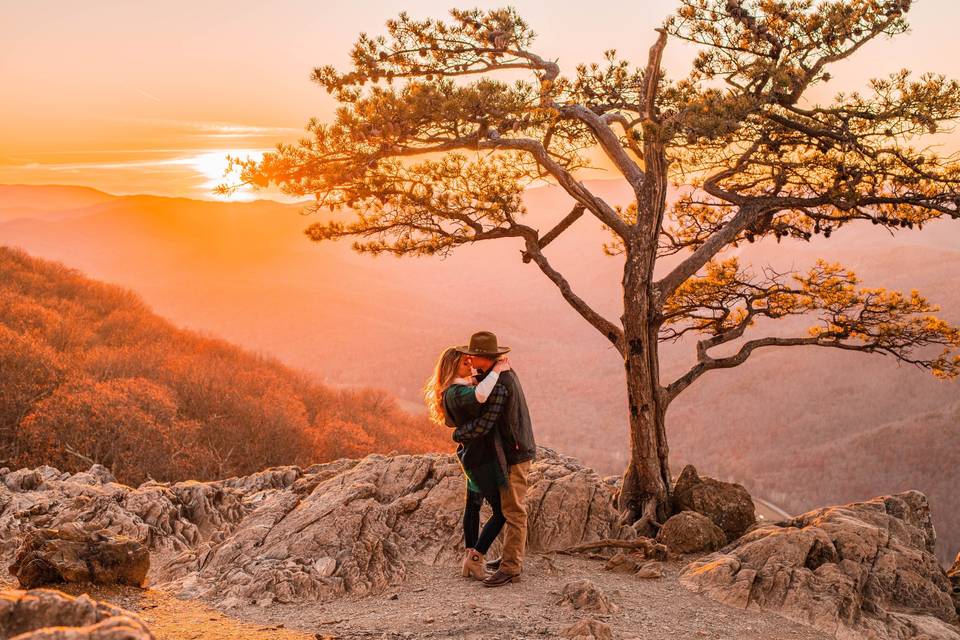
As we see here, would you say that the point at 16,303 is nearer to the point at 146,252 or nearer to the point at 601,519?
the point at 601,519

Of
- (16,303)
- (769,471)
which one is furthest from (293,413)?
(769,471)

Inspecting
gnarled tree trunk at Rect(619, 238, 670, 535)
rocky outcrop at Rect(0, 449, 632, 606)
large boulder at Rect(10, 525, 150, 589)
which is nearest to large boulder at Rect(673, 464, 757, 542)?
gnarled tree trunk at Rect(619, 238, 670, 535)

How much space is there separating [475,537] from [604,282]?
177m

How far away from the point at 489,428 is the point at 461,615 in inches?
69.8

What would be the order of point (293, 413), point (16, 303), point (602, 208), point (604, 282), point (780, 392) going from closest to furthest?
point (602, 208) < point (16, 303) < point (293, 413) < point (780, 392) < point (604, 282)

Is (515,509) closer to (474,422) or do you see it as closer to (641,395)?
(474,422)

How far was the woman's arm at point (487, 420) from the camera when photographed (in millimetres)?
7637

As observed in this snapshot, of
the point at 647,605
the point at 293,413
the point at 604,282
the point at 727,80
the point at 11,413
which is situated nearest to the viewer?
the point at 647,605

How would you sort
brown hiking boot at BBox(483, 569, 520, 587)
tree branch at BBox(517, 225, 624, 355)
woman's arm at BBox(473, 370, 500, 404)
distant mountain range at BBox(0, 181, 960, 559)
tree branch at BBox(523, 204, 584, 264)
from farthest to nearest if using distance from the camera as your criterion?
distant mountain range at BBox(0, 181, 960, 559), tree branch at BBox(523, 204, 584, 264), tree branch at BBox(517, 225, 624, 355), brown hiking boot at BBox(483, 569, 520, 587), woman's arm at BBox(473, 370, 500, 404)

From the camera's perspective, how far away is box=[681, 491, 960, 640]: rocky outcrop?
8.07 metres

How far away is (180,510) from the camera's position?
12.2 m

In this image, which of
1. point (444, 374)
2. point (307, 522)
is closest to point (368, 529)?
point (307, 522)

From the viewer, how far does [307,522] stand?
9695 mm

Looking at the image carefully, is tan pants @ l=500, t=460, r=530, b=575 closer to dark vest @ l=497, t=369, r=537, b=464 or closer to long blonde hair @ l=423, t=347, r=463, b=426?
dark vest @ l=497, t=369, r=537, b=464
